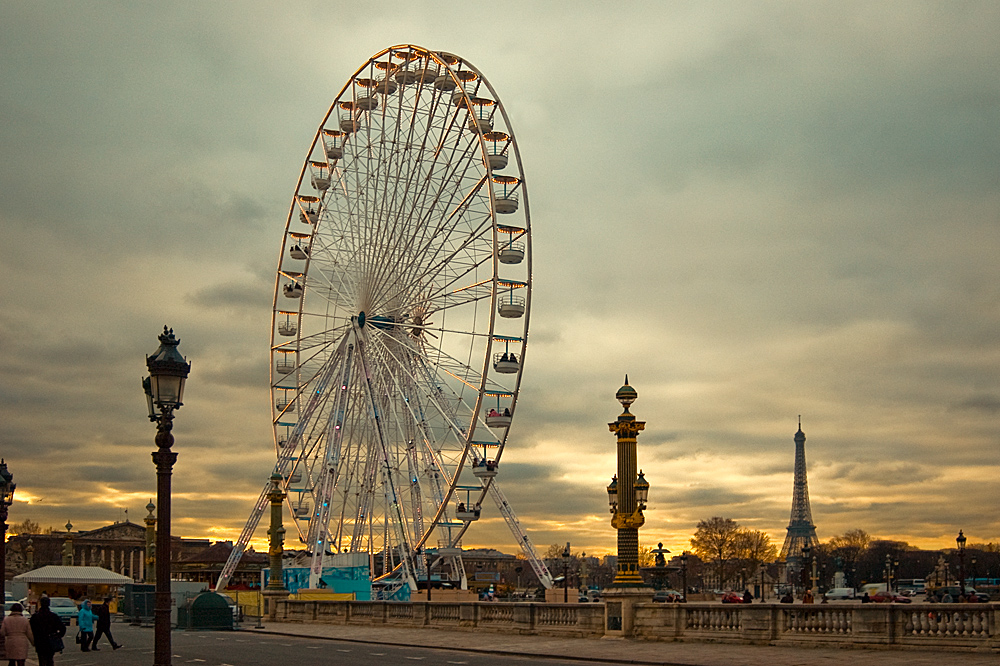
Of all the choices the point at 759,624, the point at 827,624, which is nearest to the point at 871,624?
the point at 827,624

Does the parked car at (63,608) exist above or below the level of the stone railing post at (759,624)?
below

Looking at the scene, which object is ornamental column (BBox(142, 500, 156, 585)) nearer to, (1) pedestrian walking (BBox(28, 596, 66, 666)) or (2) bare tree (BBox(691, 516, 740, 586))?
(1) pedestrian walking (BBox(28, 596, 66, 666))

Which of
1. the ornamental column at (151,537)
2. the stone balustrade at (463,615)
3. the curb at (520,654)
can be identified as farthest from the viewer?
the ornamental column at (151,537)

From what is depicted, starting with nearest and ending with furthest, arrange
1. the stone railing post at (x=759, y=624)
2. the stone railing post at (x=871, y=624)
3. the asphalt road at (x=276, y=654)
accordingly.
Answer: the stone railing post at (x=871, y=624) → the asphalt road at (x=276, y=654) → the stone railing post at (x=759, y=624)

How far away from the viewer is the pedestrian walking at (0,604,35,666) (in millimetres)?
19281

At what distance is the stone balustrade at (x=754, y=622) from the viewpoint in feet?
79.7

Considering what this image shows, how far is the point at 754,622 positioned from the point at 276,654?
481 inches

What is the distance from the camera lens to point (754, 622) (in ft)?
94.9

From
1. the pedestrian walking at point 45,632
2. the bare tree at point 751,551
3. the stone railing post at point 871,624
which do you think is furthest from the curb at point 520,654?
the bare tree at point 751,551

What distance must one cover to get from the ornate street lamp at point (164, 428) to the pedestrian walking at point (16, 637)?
4.83 m

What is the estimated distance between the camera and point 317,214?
61.2 m

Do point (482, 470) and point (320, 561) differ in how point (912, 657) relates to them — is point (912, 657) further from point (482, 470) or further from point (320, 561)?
point (320, 561)

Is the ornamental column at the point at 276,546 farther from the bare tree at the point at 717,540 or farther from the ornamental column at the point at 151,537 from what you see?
the bare tree at the point at 717,540

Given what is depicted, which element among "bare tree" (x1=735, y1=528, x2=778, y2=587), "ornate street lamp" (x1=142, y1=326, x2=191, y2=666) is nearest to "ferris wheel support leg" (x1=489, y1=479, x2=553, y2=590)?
"ornate street lamp" (x1=142, y1=326, x2=191, y2=666)
